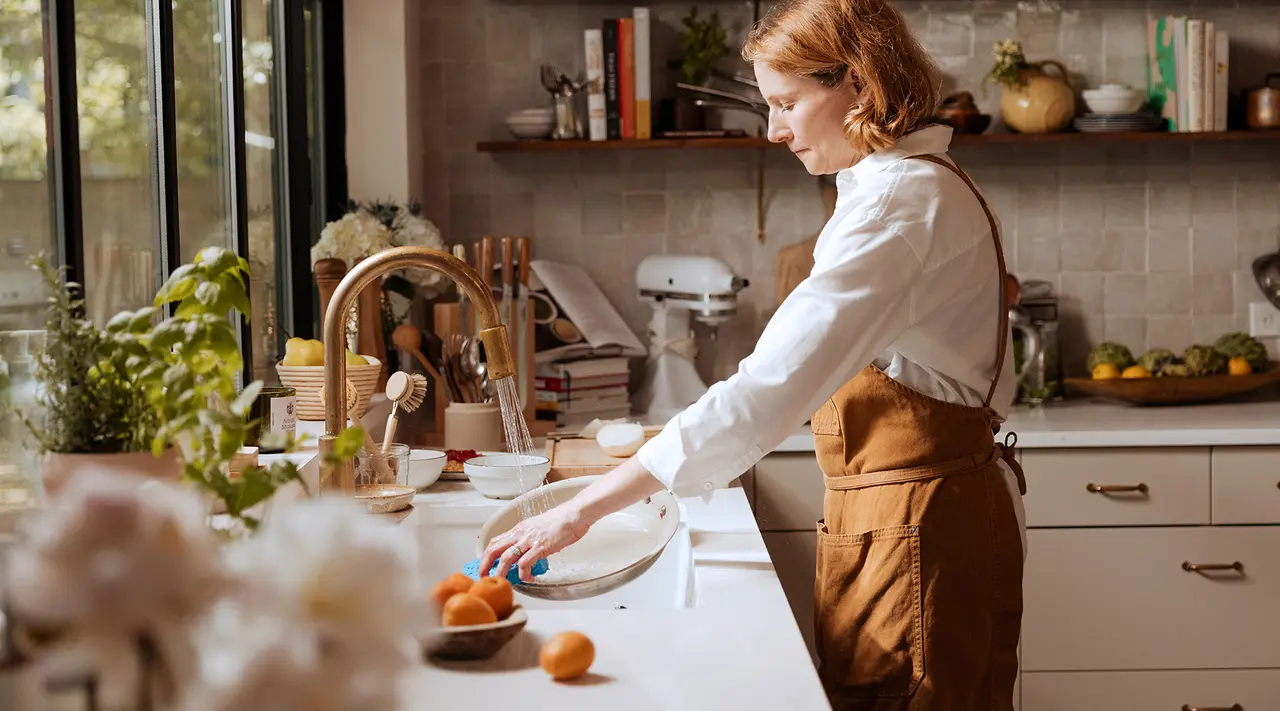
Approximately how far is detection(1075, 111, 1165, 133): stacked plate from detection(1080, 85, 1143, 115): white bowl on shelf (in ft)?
0.06

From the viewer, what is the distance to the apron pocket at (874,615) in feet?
4.90

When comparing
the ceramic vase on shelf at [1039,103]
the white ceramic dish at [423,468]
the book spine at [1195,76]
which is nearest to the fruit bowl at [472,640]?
the white ceramic dish at [423,468]

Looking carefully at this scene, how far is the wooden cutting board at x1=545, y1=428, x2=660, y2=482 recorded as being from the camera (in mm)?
2184

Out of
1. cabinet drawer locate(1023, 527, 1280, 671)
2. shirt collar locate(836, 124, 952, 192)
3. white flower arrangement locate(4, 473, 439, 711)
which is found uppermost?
shirt collar locate(836, 124, 952, 192)

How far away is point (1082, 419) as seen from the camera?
278cm

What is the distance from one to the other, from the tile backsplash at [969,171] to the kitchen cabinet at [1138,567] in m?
0.70

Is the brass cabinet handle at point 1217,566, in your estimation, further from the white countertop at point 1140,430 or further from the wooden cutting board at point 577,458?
the wooden cutting board at point 577,458

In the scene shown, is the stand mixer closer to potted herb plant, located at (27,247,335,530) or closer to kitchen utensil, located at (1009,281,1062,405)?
kitchen utensil, located at (1009,281,1062,405)

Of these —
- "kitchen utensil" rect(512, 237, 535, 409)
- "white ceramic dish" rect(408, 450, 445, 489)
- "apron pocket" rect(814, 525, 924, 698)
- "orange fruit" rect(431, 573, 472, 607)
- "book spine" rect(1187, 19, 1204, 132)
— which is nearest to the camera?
"orange fruit" rect(431, 573, 472, 607)

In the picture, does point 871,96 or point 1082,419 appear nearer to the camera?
point 871,96

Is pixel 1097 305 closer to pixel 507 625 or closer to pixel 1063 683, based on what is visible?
pixel 1063 683

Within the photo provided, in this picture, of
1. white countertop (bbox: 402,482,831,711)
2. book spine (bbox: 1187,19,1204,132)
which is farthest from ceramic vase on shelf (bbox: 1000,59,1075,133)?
white countertop (bbox: 402,482,831,711)

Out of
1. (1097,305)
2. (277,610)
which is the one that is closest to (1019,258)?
(1097,305)

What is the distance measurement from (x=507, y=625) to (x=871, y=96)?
85cm
